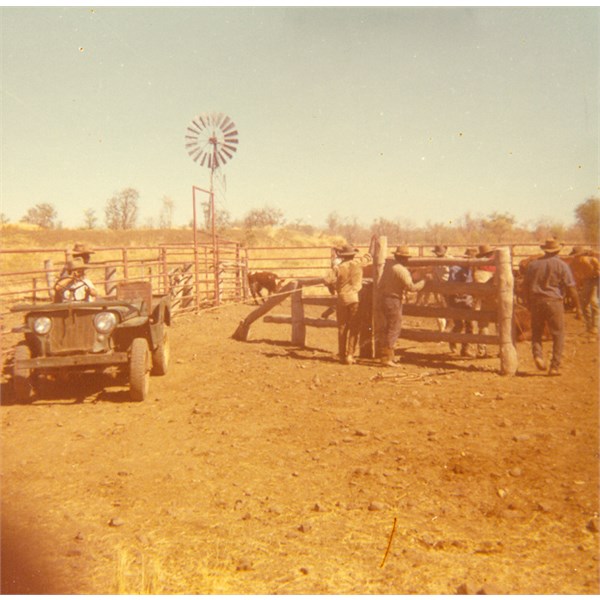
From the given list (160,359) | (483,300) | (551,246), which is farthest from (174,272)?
(551,246)

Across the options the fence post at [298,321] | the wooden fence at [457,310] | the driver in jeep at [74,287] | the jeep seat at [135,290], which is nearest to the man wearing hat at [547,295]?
the wooden fence at [457,310]

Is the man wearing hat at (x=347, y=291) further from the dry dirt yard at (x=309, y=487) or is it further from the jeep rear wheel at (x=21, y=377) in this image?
the jeep rear wheel at (x=21, y=377)

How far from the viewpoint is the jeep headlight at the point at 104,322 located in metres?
7.68

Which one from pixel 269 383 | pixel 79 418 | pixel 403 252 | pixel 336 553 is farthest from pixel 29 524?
pixel 403 252

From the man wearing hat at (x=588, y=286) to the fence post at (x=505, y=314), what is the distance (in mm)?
4409

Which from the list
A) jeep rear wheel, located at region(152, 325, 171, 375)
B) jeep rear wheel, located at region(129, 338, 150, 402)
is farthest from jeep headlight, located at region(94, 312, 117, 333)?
jeep rear wheel, located at region(152, 325, 171, 375)

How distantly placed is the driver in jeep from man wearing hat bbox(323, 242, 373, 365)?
132 inches

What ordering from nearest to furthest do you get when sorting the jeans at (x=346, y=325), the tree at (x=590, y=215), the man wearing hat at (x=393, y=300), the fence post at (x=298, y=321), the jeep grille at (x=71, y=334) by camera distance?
the jeep grille at (x=71, y=334), the man wearing hat at (x=393, y=300), the jeans at (x=346, y=325), the fence post at (x=298, y=321), the tree at (x=590, y=215)

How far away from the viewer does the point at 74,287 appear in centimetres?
852

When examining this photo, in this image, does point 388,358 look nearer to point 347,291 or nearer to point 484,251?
point 347,291

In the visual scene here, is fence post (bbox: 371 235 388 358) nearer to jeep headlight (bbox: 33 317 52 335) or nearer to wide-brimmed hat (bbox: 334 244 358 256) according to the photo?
wide-brimmed hat (bbox: 334 244 358 256)

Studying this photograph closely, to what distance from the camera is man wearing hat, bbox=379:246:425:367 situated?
30.0ft

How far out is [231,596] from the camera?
332 cm

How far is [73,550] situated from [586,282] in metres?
11.4
